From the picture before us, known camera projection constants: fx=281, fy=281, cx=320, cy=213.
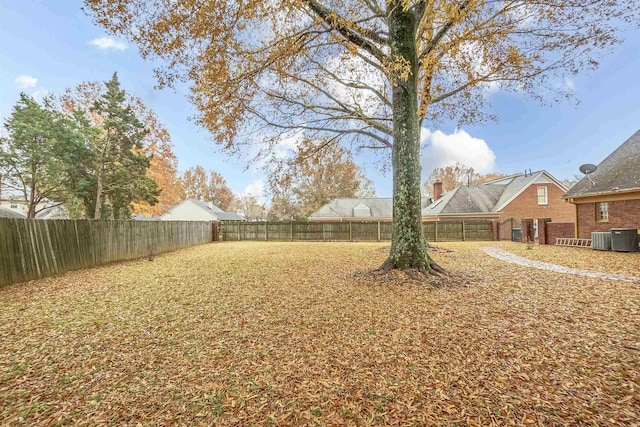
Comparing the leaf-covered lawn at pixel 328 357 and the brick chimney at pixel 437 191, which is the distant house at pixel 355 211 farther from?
the leaf-covered lawn at pixel 328 357

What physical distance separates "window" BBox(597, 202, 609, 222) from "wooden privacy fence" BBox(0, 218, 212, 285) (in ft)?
67.8

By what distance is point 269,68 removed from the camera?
679cm

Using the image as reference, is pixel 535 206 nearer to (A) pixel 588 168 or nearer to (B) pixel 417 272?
(A) pixel 588 168

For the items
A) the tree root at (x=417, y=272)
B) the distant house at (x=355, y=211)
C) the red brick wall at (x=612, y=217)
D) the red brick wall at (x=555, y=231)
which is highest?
the distant house at (x=355, y=211)

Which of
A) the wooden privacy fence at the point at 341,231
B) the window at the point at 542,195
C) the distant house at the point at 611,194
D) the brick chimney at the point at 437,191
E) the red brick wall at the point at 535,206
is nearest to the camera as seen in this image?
the distant house at the point at 611,194

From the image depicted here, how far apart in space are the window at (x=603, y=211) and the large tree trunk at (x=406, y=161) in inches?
482

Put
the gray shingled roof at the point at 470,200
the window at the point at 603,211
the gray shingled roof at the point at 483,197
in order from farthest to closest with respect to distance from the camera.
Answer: the gray shingled roof at the point at 470,200 → the gray shingled roof at the point at 483,197 → the window at the point at 603,211

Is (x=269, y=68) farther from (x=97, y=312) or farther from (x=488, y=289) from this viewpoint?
(x=488, y=289)

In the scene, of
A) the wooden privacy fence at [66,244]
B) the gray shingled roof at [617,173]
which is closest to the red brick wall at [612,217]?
the gray shingled roof at [617,173]

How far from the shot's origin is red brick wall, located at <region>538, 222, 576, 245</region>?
14432 mm

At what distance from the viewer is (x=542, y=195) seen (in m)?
22.0

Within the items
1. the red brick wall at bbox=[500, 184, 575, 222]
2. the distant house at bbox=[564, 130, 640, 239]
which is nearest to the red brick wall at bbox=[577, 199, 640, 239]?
the distant house at bbox=[564, 130, 640, 239]

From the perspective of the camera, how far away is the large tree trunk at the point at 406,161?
20.9 feet

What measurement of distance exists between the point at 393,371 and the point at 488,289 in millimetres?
3827
